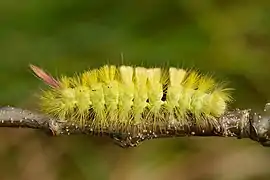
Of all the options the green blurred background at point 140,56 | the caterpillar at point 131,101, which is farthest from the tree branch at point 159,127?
the green blurred background at point 140,56

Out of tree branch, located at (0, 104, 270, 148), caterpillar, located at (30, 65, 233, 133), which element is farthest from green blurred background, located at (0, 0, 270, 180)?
tree branch, located at (0, 104, 270, 148)

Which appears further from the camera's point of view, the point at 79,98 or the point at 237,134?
the point at 79,98

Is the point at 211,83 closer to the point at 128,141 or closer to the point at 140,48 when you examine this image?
the point at 128,141

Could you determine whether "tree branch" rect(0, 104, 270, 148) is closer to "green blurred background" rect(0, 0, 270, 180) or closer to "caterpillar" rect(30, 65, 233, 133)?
"caterpillar" rect(30, 65, 233, 133)

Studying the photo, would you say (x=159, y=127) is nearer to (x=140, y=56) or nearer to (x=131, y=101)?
(x=131, y=101)

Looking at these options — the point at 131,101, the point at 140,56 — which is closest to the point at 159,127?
the point at 131,101

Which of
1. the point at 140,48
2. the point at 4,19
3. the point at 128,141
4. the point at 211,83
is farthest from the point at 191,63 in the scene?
the point at 128,141

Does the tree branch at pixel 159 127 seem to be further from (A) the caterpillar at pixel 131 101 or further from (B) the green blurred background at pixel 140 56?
(B) the green blurred background at pixel 140 56
